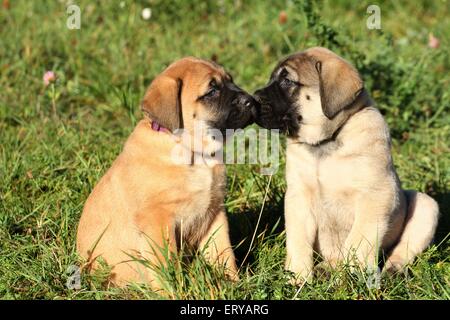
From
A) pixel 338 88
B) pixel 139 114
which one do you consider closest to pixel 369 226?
pixel 338 88

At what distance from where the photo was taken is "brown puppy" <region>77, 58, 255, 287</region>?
14.1ft

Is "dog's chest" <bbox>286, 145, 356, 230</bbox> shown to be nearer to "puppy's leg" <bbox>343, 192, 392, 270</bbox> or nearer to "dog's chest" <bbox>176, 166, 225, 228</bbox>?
"puppy's leg" <bbox>343, 192, 392, 270</bbox>

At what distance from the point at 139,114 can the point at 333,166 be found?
2.72 metres

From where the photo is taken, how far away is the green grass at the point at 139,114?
170 inches

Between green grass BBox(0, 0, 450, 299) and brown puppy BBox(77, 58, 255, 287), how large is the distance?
208mm

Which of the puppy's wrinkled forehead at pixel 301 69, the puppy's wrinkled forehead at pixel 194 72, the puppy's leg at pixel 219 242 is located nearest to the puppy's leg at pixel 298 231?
the puppy's leg at pixel 219 242

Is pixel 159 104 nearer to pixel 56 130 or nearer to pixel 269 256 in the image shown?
pixel 269 256

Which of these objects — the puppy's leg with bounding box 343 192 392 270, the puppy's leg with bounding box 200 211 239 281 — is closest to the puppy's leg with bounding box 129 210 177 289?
the puppy's leg with bounding box 200 211 239 281

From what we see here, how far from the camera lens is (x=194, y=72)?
14.8 ft

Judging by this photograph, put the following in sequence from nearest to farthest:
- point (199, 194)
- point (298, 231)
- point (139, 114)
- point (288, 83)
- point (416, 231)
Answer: point (199, 194) < point (298, 231) < point (288, 83) < point (416, 231) < point (139, 114)

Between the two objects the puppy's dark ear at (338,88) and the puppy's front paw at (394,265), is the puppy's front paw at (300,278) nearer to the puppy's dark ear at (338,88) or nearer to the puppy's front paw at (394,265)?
the puppy's front paw at (394,265)

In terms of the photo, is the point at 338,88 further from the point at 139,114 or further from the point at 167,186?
the point at 139,114

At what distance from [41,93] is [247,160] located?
7.65 ft
